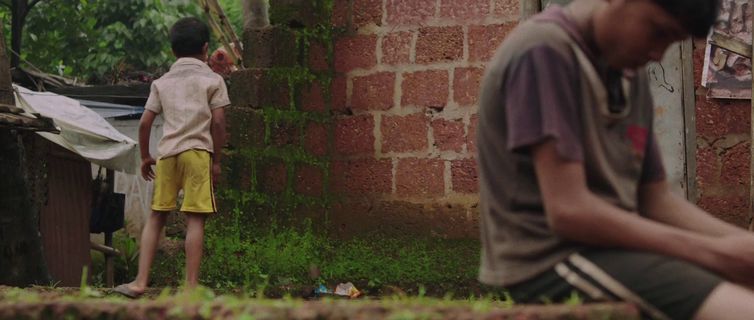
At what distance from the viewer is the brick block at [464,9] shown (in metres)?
8.02

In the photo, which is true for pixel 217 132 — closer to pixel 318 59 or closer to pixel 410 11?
pixel 318 59

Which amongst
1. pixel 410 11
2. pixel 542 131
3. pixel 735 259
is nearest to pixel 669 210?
pixel 735 259

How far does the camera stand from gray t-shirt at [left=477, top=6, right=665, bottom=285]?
2.89m

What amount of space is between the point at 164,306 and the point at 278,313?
295 millimetres

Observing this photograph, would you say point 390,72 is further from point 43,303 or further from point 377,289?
point 43,303

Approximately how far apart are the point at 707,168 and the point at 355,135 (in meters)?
2.34

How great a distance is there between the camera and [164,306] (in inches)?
116

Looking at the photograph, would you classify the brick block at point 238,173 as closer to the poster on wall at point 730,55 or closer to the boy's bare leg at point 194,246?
the boy's bare leg at point 194,246

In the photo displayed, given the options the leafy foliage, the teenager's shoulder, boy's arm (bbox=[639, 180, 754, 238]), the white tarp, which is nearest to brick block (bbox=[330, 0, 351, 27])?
the white tarp

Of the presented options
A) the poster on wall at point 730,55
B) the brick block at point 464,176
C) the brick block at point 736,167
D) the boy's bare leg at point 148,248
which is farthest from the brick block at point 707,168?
the boy's bare leg at point 148,248

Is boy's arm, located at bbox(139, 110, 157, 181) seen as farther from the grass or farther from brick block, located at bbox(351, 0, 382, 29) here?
brick block, located at bbox(351, 0, 382, 29)

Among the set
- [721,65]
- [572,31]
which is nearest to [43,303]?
[572,31]

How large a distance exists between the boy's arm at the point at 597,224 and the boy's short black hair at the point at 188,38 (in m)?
4.96

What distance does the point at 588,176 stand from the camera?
3.02m
